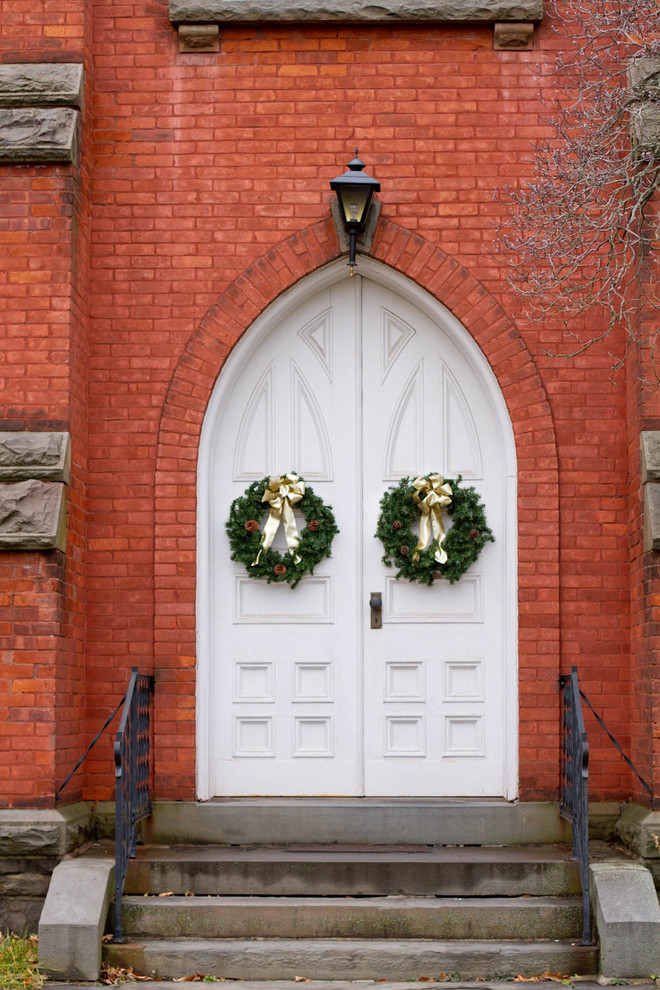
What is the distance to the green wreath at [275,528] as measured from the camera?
807 cm

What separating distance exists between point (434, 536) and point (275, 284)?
74.5 inches

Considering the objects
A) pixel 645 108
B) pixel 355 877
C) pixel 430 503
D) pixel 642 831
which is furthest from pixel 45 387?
pixel 642 831

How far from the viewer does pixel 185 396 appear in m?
8.05

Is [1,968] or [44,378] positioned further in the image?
[44,378]

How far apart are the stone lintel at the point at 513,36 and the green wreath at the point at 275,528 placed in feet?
10.1

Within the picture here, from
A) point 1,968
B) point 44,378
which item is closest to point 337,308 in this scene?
point 44,378

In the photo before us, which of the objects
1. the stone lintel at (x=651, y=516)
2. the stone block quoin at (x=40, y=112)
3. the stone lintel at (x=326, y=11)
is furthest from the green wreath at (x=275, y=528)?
the stone lintel at (x=326, y=11)

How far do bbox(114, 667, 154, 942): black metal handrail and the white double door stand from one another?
44cm

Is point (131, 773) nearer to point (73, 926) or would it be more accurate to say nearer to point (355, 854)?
point (73, 926)

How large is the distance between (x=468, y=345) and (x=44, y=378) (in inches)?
104

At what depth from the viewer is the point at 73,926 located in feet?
21.5

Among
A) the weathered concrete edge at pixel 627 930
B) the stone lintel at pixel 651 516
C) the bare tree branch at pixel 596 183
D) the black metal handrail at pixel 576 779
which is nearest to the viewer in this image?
the weathered concrete edge at pixel 627 930

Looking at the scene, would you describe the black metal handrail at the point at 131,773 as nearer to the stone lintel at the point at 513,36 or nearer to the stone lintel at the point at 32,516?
the stone lintel at the point at 32,516

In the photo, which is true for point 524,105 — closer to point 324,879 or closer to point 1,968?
point 324,879
